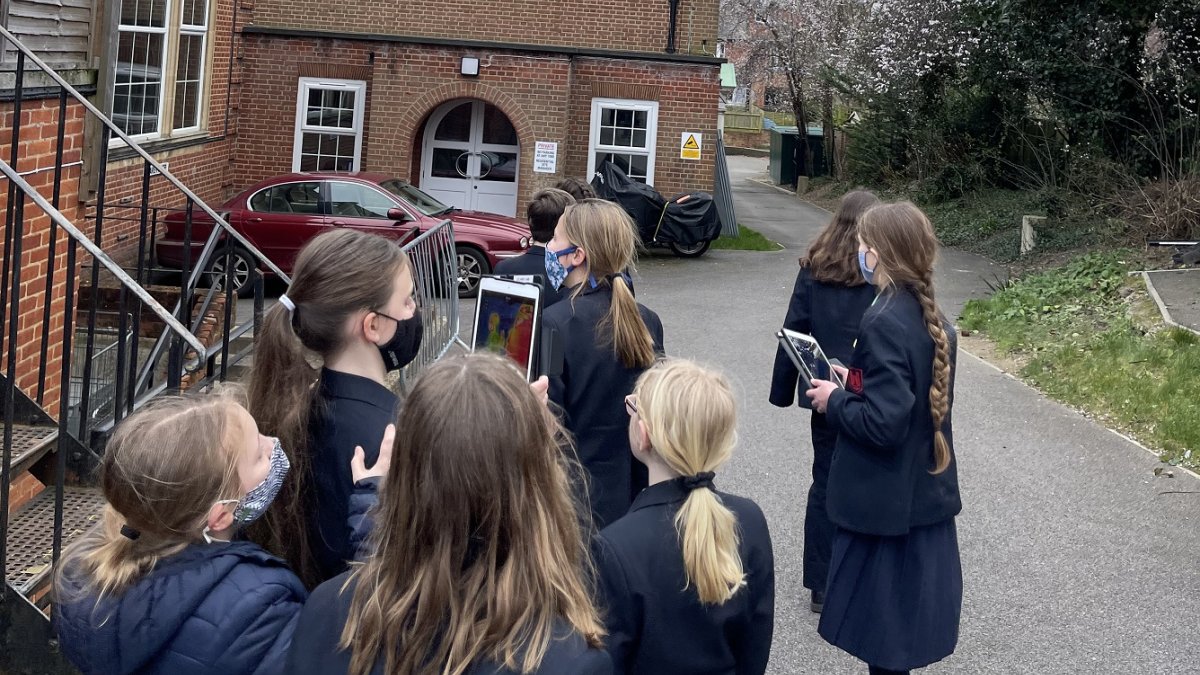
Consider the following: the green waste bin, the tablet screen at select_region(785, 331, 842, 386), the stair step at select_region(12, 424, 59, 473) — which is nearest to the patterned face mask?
the stair step at select_region(12, 424, 59, 473)

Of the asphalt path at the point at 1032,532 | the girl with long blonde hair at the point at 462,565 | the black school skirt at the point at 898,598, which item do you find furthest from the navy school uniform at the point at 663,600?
the asphalt path at the point at 1032,532

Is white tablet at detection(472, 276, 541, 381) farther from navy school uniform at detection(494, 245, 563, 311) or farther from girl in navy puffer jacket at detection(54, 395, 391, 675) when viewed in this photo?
girl in navy puffer jacket at detection(54, 395, 391, 675)

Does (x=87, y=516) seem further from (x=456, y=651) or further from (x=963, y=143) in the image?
(x=963, y=143)

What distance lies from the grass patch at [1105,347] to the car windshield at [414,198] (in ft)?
21.0

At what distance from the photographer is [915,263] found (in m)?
4.19

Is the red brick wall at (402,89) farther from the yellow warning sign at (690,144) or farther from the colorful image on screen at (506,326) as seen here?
the colorful image on screen at (506,326)

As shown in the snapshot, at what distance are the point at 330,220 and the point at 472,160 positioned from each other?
18.7 feet

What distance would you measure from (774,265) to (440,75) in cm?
578

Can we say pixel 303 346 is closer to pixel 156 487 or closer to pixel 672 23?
pixel 156 487

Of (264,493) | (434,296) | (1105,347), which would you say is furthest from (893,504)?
(1105,347)

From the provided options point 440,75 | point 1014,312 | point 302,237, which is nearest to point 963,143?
point 440,75

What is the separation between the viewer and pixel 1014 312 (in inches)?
529

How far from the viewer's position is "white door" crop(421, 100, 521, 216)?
20.7m

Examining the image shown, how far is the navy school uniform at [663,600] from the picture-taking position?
2.82m
